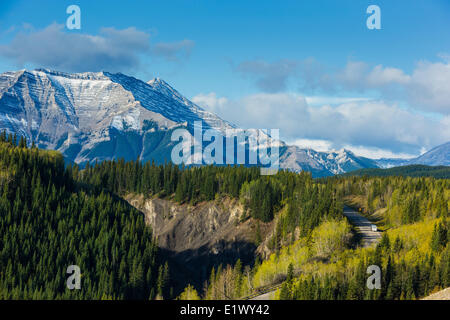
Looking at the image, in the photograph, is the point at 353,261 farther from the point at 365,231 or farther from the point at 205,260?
the point at 205,260

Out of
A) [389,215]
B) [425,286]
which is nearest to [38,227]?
[425,286]

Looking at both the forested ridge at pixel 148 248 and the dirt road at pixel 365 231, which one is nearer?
the forested ridge at pixel 148 248

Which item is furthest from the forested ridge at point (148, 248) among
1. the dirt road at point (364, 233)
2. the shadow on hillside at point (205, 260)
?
the shadow on hillside at point (205, 260)

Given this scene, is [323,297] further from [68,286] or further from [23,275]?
[23,275]

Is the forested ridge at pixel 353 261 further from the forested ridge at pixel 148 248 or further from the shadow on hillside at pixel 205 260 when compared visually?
the shadow on hillside at pixel 205 260

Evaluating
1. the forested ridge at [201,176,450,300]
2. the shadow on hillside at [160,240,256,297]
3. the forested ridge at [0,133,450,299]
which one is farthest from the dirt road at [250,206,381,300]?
the shadow on hillside at [160,240,256,297]

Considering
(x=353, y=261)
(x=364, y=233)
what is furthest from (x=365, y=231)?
(x=353, y=261)

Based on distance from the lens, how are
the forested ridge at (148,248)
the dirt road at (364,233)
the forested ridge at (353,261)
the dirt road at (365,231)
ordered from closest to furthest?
the forested ridge at (353,261), the forested ridge at (148,248), the dirt road at (364,233), the dirt road at (365,231)

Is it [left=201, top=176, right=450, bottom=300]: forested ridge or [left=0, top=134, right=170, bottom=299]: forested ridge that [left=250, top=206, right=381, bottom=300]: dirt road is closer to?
[left=201, top=176, right=450, bottom=300]: forested ridge

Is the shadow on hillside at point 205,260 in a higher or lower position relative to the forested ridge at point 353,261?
lower

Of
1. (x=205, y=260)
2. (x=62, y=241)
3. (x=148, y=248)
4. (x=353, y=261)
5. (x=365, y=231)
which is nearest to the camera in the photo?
(x=353, y=261)

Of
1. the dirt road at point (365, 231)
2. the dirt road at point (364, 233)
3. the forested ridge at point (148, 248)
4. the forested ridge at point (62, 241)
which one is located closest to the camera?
the forested ridge at point (148, 248)
